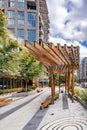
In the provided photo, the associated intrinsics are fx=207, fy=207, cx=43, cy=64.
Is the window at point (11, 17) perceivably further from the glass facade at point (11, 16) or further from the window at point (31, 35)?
the window at point (31, 35)

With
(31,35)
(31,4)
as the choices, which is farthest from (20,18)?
(31,35)

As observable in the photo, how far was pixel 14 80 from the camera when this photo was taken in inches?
1405

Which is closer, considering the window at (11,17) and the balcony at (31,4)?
the window at (11,17)

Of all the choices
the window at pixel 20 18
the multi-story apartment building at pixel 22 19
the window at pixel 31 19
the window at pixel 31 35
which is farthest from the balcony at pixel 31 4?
the window at pixel 31 35

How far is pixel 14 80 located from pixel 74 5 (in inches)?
1034

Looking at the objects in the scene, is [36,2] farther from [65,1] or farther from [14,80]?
[65,1]

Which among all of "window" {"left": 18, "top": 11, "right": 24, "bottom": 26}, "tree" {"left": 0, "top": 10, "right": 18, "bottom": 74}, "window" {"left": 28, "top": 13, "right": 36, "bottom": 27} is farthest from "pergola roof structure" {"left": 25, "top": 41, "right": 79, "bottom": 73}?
"window" {"left": 18, "top": 11, "right": 24, "bottom": 26}

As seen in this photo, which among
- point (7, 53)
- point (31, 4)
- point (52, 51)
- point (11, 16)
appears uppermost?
point (31, 4)

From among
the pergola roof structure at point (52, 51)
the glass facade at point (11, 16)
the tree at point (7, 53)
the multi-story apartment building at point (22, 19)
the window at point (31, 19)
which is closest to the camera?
the pergola roof structure at point (52, 51)

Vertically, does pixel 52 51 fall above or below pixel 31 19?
below

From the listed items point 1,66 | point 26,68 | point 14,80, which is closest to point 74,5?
point 1,66

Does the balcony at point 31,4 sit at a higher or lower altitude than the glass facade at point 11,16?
higher

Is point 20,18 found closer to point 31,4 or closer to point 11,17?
point 11,17

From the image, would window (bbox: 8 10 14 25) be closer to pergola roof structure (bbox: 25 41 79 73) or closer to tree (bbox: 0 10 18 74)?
tree (bbox: 0 10 18 74)
